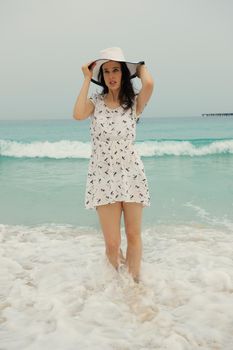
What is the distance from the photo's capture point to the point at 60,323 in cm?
295

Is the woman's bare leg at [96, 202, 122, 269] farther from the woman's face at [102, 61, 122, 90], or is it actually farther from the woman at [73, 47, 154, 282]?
the woman's face at [102, 61, 122, 90]

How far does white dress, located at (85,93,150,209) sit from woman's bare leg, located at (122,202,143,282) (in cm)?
10

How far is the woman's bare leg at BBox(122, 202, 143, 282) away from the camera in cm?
365

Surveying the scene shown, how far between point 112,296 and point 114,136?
1.42m

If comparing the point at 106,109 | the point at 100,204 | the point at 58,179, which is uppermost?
the point at 106,109

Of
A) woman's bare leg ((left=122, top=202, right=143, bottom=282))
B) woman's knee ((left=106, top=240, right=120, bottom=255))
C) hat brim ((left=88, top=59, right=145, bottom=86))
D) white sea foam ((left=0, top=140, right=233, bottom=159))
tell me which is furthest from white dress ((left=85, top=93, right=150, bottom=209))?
white sea foam ((left=0, top=140, right=233, bottom=159))

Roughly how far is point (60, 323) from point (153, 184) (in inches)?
292

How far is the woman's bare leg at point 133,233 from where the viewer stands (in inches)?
144

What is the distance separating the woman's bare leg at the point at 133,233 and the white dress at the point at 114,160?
0.10 metres

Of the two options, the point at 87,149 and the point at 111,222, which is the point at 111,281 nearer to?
the point at 111,222

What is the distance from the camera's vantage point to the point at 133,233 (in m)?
3.75

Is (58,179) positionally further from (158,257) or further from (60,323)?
(60,323)

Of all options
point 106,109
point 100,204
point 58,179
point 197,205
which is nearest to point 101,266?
point 100,204

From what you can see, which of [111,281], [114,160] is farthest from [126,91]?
[111,281]
